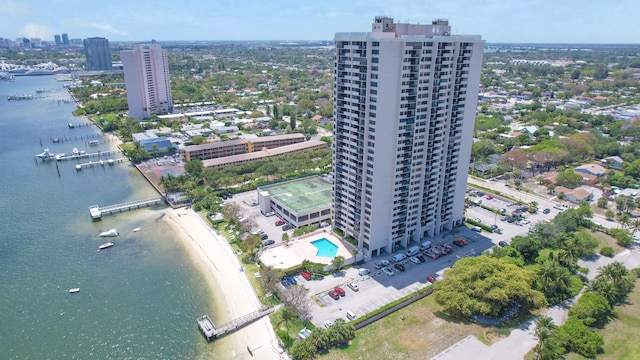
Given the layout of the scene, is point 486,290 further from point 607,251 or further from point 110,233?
point 110,233

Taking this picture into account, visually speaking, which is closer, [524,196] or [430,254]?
[430,254]

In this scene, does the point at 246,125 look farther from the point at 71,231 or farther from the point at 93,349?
the point at 93,349

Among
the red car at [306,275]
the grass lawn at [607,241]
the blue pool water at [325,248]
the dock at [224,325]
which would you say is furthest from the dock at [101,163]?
the grass lawn at [607,241]

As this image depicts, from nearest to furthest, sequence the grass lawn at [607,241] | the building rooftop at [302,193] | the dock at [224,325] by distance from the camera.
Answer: the dock at [224,325]
the grass lawn at [607,241]
the building rooftop at [302,193]

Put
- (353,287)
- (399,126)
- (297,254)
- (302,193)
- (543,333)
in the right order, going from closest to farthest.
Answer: (543,333)
(353,287)
(399,126)
(297,254)
(302,193)

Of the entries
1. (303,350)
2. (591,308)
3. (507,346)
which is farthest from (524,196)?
(303,350)

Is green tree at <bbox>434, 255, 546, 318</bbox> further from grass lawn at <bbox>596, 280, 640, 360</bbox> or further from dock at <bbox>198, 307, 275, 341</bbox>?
dock at <bbox>198, 307, 275, 341</bbox>

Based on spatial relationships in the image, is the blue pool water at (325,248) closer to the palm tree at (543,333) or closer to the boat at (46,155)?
the palm tree at (543,333)
